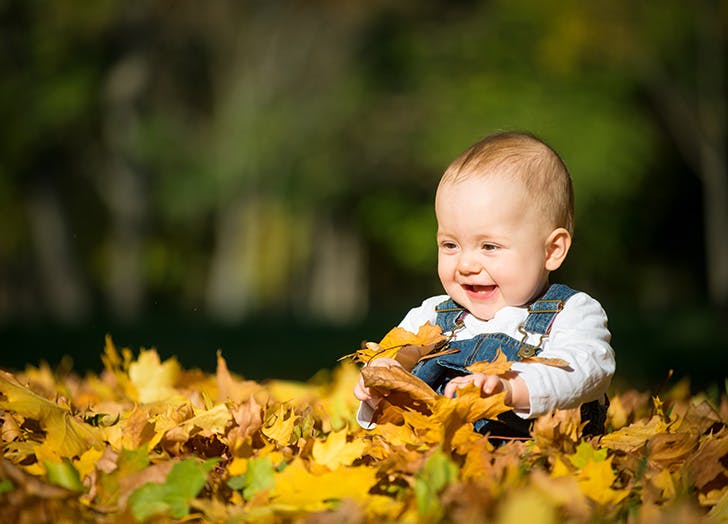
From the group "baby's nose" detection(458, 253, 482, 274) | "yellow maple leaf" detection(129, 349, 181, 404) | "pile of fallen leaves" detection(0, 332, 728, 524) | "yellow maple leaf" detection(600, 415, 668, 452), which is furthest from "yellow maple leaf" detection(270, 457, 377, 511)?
"yellow maple leaf" detection(129, 349, 181, 404)

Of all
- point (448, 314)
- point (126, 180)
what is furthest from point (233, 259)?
point (448, 314)

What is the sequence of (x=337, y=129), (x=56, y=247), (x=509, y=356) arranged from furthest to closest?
1. (x=337, y=129)
2. (x=56, y=247)
3. (x=509, y=356)

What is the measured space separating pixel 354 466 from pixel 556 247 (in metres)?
0.82

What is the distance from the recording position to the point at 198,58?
26.7 metres

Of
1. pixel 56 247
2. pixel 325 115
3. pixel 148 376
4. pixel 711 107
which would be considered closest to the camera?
pixel 148 376

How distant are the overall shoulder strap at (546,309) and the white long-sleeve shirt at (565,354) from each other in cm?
2

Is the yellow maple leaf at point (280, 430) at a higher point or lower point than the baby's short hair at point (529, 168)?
lower

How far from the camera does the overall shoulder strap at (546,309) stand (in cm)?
241

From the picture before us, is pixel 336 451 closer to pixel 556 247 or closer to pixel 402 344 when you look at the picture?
pixel 402 344

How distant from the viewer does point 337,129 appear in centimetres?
2614

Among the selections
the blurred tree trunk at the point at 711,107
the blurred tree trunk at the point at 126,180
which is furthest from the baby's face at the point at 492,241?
the blurred tree trunk at the point at 126,180

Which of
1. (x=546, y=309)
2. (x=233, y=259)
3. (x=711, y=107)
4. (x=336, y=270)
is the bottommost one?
(x=336, y=270)

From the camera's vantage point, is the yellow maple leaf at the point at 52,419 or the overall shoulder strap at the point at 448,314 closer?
the yellow maple leaf at the point at 52,419

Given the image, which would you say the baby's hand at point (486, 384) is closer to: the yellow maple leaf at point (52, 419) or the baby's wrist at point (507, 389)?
the baby's wrist at point (507, 389)
